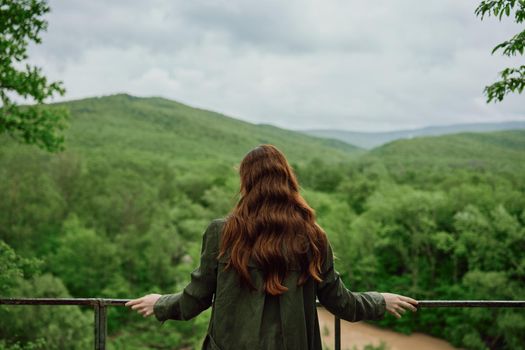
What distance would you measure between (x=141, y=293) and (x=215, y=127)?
154535mm

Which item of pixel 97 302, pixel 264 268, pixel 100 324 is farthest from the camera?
pixel 100 324

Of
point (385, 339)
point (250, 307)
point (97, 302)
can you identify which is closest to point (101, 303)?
point (97, 302)

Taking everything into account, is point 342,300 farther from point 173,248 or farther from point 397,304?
point 173,248

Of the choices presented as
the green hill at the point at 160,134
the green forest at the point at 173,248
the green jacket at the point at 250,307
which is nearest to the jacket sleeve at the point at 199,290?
the green jacket at the point at 250,307

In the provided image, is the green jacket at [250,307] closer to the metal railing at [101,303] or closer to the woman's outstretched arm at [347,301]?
the woman's outstretched arm at [347,301]

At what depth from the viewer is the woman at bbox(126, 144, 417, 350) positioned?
7.45ft

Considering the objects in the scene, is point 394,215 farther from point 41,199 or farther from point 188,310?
point 188,310

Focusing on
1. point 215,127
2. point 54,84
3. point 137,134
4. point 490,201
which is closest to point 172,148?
point 137,134

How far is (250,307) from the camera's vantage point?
2.30m

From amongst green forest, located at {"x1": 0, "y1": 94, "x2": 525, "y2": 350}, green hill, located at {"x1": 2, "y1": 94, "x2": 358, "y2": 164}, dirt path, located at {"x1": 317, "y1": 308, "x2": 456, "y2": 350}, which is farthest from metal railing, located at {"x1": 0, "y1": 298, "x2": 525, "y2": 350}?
green hill, located at {"x1": 2, "y1": 94, "x2": 358, "y2": 164}

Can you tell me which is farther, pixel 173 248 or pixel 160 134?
pixel 160 134

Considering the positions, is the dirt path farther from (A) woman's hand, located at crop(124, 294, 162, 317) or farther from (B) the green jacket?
(B) the green jacket

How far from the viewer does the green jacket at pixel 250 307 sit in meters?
2.28

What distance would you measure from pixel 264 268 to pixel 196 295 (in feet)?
1.40
